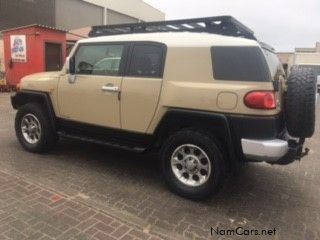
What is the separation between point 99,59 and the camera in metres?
5.07

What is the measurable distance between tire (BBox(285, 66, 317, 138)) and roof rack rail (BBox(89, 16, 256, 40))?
30.5 inches

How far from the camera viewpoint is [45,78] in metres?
5.52

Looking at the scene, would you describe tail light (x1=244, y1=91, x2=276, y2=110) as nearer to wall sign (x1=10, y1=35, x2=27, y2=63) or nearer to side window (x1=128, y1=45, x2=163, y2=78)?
side window (x1=128, y1=45, x2=163, y2=78)

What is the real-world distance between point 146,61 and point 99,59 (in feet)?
2.71

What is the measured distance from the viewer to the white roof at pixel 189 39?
402 cm

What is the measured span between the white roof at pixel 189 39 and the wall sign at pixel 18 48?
8.75m

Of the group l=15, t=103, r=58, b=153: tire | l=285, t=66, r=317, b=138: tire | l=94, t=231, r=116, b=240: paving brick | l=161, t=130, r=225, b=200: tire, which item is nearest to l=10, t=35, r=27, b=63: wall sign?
l=15, t=103, r=58, b=153: tire

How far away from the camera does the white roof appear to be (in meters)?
4.02

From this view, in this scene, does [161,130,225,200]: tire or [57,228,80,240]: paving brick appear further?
[161,130,225,200]: tire

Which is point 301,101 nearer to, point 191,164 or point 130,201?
point 191,164

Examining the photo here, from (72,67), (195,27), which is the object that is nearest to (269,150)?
(195,27)

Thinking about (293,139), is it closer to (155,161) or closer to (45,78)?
(155,161)

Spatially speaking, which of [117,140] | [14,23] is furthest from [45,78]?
[14,23]

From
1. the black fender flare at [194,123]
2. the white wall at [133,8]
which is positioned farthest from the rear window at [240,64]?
the white wall at [133,8]
